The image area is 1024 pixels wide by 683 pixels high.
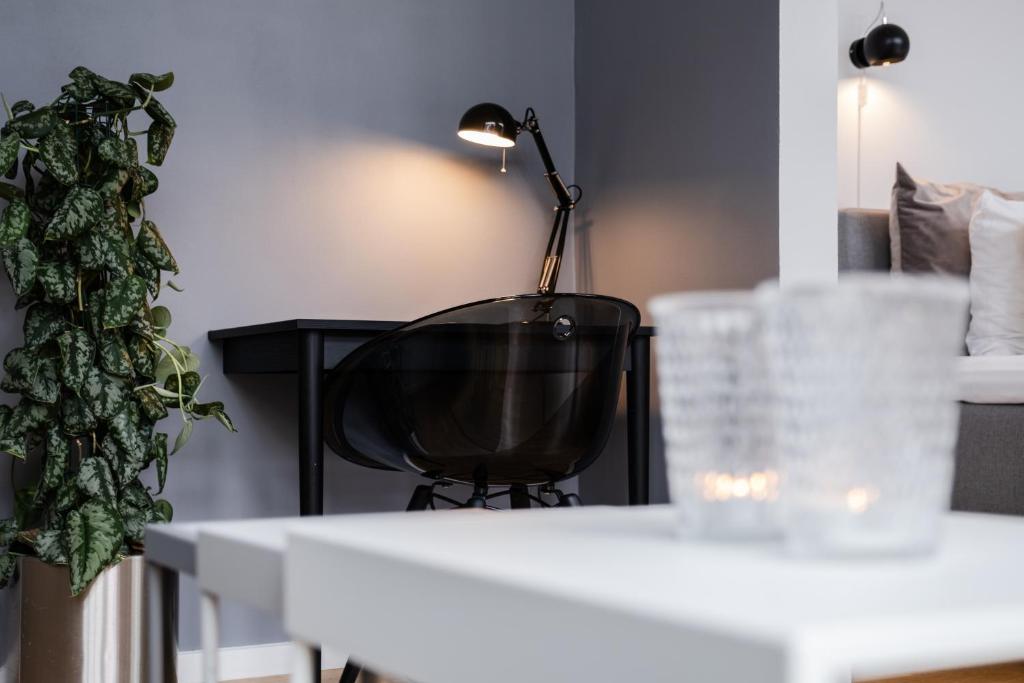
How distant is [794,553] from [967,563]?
0.23 feet

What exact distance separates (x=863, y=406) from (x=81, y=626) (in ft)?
7.22

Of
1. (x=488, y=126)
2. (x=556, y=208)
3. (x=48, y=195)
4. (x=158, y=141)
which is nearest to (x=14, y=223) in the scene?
(x=48, y=195)

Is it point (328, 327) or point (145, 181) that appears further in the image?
point (145, 181)

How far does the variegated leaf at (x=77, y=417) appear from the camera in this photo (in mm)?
2316

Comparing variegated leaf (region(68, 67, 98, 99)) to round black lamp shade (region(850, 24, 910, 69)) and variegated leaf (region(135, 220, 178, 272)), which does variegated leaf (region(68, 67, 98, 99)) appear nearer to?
variegated leaf (region(135, 220, 178, 272))

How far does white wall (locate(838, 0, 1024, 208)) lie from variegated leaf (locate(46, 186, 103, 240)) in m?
2.32

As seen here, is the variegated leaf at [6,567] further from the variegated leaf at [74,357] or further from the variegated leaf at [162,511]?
the variegated leaf at [74,357]

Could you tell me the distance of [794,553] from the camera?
457 mm

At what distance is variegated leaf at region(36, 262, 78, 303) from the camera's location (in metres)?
2.29

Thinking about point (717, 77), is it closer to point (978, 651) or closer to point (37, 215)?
point (37, 215)

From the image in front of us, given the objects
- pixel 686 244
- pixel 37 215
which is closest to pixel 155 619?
pixel 37 215

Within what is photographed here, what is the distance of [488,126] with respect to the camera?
300cm

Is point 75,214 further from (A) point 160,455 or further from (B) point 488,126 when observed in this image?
(B) point 488,126

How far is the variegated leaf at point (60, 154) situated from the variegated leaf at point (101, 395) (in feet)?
1.32
